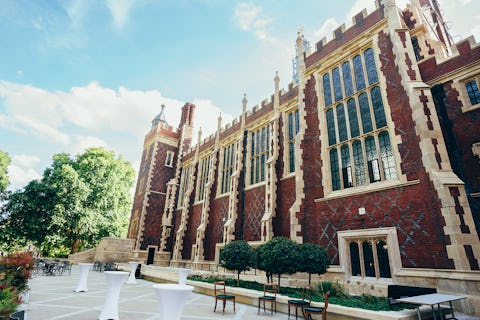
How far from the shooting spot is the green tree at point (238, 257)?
10.9 meters

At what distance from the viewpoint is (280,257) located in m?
8.91

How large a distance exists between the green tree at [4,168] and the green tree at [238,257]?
23704 mm

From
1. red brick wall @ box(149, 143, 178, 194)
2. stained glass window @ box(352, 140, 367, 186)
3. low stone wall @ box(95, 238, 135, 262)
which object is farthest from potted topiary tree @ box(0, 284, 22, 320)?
red brick wall @ box(149, 143, 178, 194)

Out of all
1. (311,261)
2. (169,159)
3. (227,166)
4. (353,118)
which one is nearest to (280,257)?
(311,261)

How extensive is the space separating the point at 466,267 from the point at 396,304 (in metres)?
2.14

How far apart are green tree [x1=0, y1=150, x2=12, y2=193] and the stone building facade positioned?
68.6 feet

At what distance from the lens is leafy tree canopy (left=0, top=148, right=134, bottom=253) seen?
21.4m

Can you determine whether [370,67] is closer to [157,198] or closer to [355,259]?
[355,259]

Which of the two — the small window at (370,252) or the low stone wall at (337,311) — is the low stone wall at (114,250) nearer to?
the low stone wall at (337,311)

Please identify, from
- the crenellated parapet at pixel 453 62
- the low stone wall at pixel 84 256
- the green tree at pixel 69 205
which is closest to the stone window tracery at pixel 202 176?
the green tree at pixel 69 205

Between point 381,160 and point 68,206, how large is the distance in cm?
2469

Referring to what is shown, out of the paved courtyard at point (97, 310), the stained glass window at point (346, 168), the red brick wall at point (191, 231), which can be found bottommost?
the paved courtyard at point (97, 310)

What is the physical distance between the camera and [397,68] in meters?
9.88

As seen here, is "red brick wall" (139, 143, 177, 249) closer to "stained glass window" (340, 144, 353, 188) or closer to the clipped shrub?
the clipped shrub
